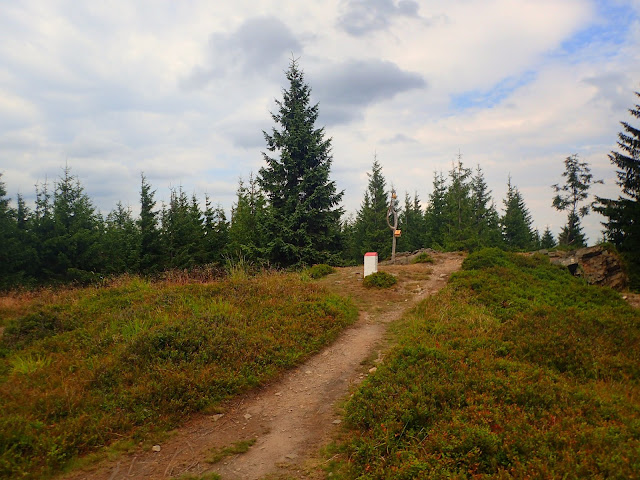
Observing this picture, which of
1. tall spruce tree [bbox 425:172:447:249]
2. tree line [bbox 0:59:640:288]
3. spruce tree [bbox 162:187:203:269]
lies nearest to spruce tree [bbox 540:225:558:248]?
tree line [bbox 0:59:640:288]

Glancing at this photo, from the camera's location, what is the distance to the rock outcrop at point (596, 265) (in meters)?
17.2

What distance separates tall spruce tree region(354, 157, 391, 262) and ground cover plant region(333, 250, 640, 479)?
30.4 meters

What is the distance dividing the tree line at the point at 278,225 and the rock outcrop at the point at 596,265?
2.90 m

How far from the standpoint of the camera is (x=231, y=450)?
492cm

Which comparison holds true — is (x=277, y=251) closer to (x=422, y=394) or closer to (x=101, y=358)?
(x=101, y=358)

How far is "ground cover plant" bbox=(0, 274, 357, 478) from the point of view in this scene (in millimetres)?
5035

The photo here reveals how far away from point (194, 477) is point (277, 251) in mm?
18493

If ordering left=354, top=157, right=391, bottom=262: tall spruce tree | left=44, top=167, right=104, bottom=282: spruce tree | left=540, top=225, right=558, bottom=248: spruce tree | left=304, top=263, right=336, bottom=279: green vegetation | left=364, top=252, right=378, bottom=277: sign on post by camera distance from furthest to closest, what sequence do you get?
left=540, top=225, right=558, bottom=248: spruce tree → left=354, top=157, right=391, bottom=262: tall spruce tree → left=44, top=167, right=104, bottom=282: spruce tree → left=304, top=263, right=336, bottom=279: green vegetation → left=364, top=252, right=378, bottom=277: sign on post

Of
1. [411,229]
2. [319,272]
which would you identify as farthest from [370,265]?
[411,229]

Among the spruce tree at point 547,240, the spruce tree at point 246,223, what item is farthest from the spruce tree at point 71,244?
the spruce tree at point 547,240

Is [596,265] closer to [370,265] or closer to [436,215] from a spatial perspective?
[370,265]

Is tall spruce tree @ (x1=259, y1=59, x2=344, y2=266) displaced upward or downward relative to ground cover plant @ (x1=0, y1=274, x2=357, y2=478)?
upward

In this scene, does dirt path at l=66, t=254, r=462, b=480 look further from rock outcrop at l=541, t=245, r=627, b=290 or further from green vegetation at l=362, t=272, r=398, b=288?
rock outcrop at l=541, t=245, r=627, b=290

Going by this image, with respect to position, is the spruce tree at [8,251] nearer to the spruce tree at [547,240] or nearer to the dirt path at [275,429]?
the dirt path at [275,429]
